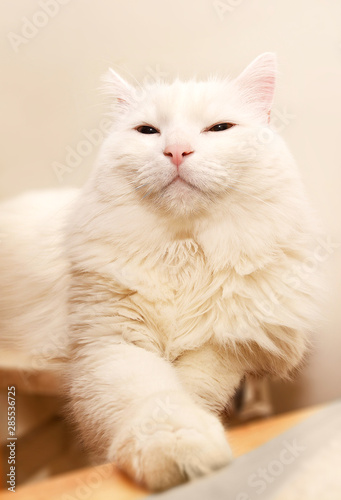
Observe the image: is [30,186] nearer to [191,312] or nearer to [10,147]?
[10,147]

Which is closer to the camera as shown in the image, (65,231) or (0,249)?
(65,231)

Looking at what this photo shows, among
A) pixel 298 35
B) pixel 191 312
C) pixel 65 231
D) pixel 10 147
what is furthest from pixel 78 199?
pixel 298 35

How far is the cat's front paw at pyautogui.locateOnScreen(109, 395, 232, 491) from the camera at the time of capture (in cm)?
59

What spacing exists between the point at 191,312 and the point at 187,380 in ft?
0.45

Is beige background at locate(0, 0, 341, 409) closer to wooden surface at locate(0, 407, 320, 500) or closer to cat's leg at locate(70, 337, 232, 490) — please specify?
wooden surface at locate(0, 407, 320, 500)

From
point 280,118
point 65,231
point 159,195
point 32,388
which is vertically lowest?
point 32,388

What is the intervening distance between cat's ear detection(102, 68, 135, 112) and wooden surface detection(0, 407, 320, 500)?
74cm

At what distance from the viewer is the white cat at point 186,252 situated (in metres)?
0.81

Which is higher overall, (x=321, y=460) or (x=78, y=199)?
(x=78, y=199)

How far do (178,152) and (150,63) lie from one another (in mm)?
343

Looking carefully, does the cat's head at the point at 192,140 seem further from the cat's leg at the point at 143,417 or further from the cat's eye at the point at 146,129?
the cat's leg at the point at 143,417

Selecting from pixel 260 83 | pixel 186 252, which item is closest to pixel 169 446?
pixel 186 252

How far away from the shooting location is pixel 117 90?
99 centimetres

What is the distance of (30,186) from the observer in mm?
1024
